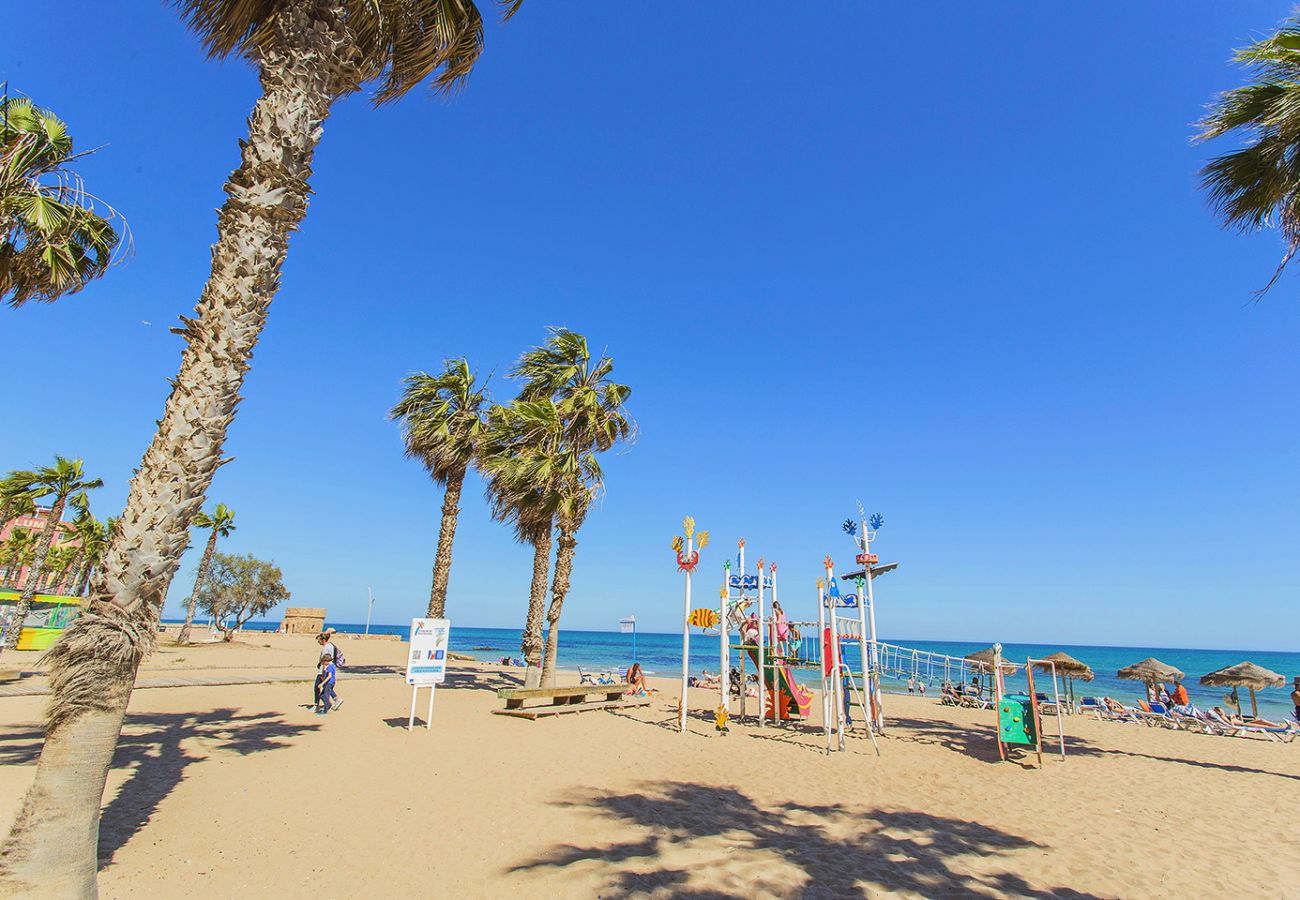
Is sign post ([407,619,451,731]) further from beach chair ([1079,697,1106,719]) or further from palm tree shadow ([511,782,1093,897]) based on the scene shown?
beach chair ([1079,697,1106,719])

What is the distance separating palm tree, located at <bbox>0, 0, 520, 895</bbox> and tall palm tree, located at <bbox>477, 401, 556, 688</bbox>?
11.6 meters

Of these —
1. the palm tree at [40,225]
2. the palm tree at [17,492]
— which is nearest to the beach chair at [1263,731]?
the palm tree at [40,225]

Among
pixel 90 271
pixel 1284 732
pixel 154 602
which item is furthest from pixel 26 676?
pixel 1284 732

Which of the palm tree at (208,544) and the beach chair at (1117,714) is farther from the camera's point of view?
the palm tree at (208,544)

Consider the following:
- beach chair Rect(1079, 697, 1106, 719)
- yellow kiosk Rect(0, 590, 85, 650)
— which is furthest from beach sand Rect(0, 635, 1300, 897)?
yellow kiosk Rect(0, 590, 85, 650)

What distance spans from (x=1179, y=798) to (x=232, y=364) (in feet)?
46.2

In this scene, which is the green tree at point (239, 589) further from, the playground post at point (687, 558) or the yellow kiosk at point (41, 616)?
the playground post at point (687, 558)

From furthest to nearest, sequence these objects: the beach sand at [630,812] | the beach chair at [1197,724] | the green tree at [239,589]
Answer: the green tree at [239,589] → the beach chair at [1197,724] → the beach sand at [630,812]

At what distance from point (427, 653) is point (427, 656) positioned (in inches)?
2.4

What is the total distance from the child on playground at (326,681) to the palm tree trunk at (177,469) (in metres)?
9.50

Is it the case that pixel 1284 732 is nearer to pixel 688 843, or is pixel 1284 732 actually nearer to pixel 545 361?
pixel 688 843

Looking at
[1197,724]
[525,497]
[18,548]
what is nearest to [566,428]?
[525,497]

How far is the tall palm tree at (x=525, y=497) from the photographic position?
55.3ft

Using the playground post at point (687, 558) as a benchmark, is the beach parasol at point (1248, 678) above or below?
below
